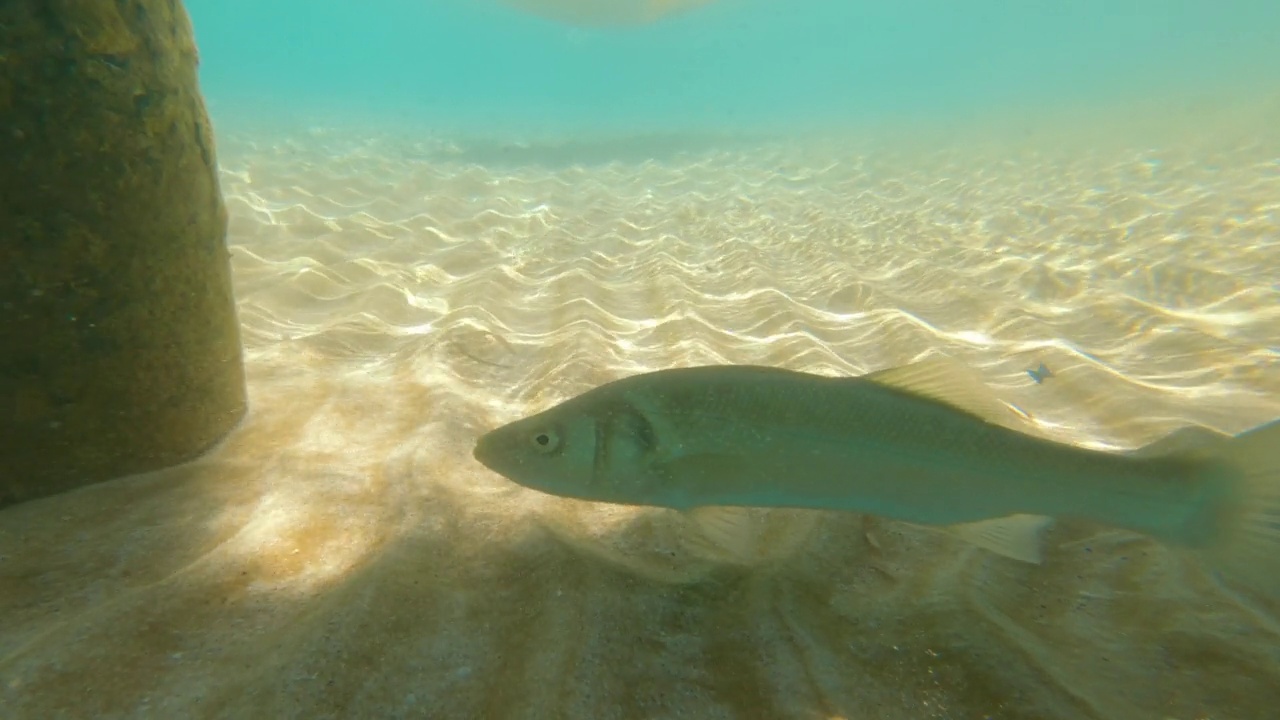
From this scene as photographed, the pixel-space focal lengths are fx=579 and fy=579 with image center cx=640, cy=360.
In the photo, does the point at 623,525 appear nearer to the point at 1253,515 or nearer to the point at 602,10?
the point at 1253,515

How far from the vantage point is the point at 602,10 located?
36312 mm

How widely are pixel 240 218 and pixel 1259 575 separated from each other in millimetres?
10522

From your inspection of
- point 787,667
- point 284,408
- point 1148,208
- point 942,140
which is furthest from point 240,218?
point 942,140

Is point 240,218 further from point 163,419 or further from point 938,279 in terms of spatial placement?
point 938,279

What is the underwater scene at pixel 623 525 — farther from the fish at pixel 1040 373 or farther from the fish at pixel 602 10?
the fish at pixel 602 10

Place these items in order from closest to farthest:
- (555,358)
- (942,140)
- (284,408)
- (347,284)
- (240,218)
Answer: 1. (284,408)
2. (555,358)
3. (347,284)
4. (240,218)
5. (942,140)

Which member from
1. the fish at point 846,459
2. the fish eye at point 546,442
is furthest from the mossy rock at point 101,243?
the fish eye at point 546,442

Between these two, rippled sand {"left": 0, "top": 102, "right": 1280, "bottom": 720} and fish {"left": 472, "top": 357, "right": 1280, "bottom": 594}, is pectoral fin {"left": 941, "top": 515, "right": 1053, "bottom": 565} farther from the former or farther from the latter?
rippled sand {"left": 0, "top": 102, "right": 1280, "bottom": 720}

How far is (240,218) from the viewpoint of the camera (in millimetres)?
8391

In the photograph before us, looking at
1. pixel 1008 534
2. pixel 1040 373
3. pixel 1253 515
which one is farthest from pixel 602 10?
pixel 1253 515

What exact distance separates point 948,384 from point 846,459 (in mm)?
511

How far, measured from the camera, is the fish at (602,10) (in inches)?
1421

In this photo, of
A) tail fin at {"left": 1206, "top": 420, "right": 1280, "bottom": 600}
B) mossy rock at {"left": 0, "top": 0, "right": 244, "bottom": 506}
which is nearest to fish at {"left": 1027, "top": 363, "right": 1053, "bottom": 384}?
tail fin at {"left": 1206, "top": 420, "right": 1280, "bottom": 600}

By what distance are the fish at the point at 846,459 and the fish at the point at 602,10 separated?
4021 cm
